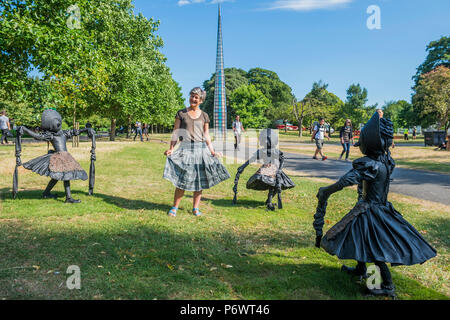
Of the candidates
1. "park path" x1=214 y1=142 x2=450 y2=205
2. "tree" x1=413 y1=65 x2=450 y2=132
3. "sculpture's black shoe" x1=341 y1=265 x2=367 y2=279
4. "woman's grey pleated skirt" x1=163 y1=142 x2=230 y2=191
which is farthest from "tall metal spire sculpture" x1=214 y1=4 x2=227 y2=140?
"sculpture's black shoe" x1=341 y1=265 x2=367 y2=279

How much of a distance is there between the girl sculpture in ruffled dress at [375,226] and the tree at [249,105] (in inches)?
2788

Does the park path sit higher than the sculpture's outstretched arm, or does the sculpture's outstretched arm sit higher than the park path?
the sculpture's outstretched arm

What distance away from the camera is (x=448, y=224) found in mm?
6020

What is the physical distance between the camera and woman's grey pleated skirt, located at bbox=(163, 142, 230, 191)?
19.4 feet

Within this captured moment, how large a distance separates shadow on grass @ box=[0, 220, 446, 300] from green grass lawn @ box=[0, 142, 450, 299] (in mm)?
11

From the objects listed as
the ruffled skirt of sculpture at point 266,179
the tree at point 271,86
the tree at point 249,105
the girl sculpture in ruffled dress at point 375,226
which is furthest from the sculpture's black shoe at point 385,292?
the tree at point 271,86

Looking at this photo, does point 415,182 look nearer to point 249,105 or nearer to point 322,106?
point 322,106

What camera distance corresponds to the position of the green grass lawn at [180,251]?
3277 mm

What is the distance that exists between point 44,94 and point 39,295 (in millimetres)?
12808

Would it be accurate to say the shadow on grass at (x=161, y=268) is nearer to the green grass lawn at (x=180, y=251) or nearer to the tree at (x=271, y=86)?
the green grass lawn at (x=180, y=251)

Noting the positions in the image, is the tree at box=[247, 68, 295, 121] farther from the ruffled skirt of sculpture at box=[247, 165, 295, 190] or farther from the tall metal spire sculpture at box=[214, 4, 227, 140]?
the ruffled skirt of sculpture at box=[247, 165, 295, 190]

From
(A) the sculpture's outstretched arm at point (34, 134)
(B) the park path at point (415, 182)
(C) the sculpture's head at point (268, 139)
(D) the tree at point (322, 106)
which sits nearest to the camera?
(A) the sculpture's outstretched arm at point (34, 134)

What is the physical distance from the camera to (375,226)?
10.7 ft
